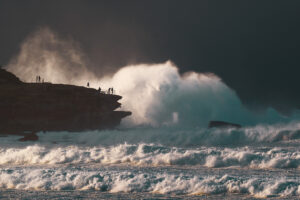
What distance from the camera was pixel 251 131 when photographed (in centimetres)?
3609

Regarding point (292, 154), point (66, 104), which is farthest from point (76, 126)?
point (292, 154)

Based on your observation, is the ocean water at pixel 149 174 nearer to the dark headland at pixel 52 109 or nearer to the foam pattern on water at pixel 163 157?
the foam pattern on water at pixel 163 157

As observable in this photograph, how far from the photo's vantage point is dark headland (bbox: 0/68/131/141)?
66.7 metres

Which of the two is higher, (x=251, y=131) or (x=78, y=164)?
(x=251, y=131)

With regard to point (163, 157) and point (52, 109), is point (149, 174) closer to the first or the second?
point (163, 157)

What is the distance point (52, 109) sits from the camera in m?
68.3

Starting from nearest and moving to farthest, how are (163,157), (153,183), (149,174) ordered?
1. (153,183)
2. (149,174)
3. (163,157)

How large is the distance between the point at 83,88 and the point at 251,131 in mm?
39730

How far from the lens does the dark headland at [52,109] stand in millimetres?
66675

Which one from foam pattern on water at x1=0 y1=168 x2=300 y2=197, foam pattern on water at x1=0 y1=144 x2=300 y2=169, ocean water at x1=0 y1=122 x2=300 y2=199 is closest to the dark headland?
ocean water at x1=0 y1=122 x2=300 y2=199

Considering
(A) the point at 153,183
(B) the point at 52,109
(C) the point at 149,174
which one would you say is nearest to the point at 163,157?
(C) the point at 149,174

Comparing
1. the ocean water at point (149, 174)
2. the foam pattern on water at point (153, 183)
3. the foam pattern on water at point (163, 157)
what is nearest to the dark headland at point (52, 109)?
the ocean water at point (149, 174)

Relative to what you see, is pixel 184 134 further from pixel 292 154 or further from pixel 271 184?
pixel 271 184

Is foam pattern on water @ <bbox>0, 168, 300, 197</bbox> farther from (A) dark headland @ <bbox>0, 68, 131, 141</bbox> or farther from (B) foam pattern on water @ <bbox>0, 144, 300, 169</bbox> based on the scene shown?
(A) dark headland @ <bbox>0, 68, 131, 141</bbox>
